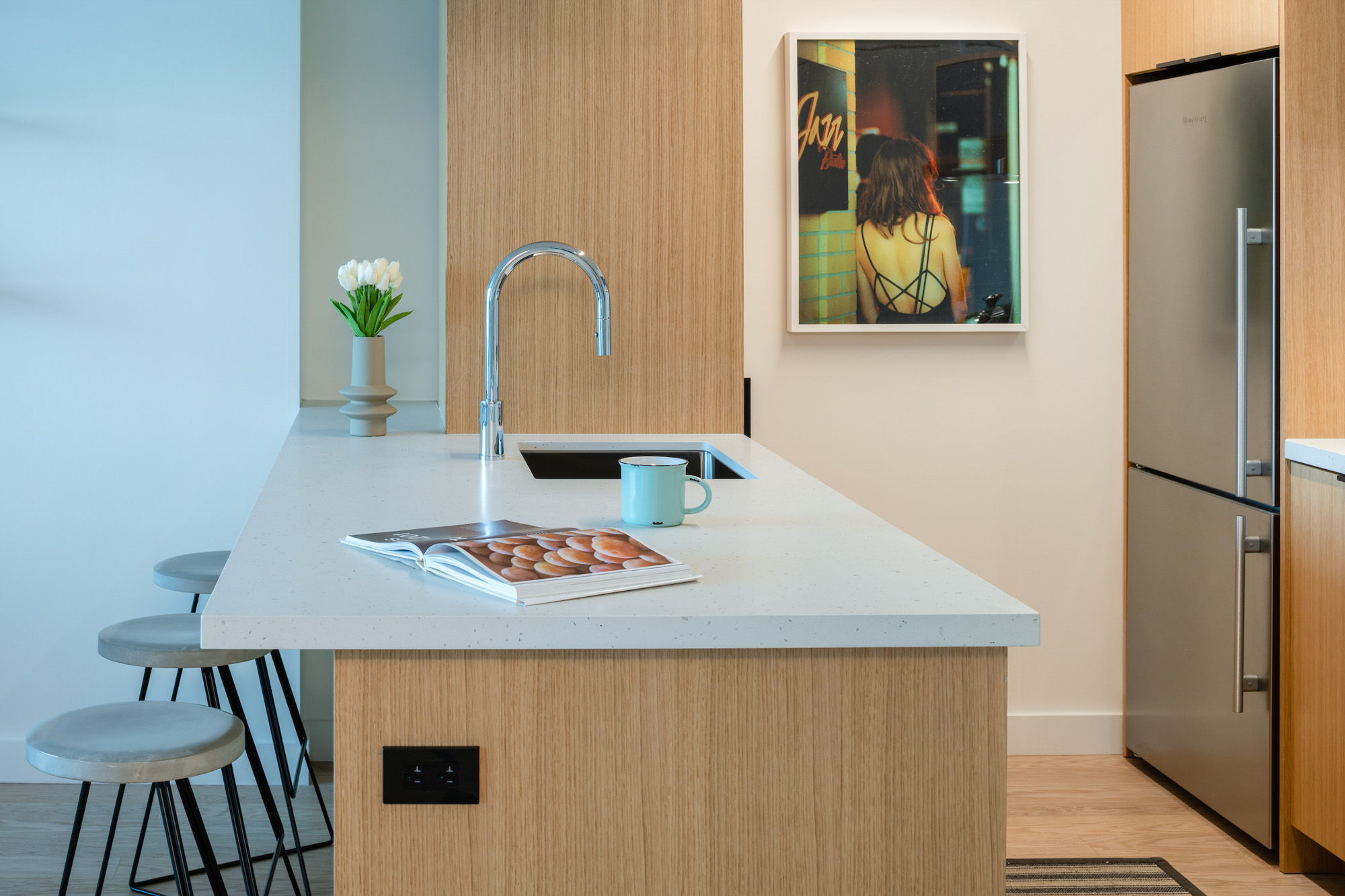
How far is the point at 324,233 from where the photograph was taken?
2969 mm

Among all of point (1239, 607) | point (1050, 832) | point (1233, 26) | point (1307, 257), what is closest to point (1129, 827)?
point (1050, 832)

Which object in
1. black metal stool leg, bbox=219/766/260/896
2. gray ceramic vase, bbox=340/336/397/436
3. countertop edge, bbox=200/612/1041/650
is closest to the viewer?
countertop edge, bbox=200/612/1041/650

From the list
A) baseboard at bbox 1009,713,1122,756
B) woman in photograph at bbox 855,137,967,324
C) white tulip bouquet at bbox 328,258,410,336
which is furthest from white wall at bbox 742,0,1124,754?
white tulip bouquet at bbox 328,258,410,336

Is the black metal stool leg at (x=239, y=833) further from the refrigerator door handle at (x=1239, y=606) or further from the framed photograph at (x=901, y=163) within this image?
the refrigerator door handle at (x=1239, y=606)

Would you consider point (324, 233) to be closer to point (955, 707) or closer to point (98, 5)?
point (98, 5)

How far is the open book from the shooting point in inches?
43.1

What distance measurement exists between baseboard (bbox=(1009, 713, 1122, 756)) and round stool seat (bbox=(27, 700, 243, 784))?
2299 millimetres

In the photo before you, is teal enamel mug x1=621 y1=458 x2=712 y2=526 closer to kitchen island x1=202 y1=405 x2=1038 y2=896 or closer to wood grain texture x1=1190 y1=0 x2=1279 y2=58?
kitchen island x1=202 y1=405 x2=1038 y2=896

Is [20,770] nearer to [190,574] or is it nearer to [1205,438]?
[190,574]

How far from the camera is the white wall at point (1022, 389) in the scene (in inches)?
120

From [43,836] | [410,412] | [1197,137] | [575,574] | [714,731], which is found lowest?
[43,836]

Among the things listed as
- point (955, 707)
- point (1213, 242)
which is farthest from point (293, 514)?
point (1213, 242)

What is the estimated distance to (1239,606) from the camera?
2.60 m

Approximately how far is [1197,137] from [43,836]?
315 cm
